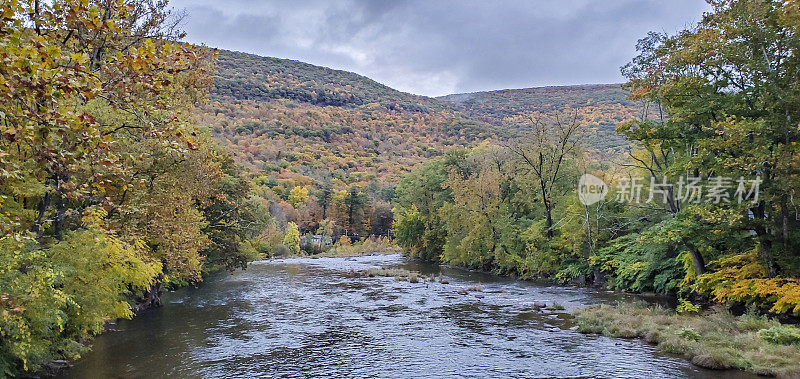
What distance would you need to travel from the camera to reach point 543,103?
538 ft

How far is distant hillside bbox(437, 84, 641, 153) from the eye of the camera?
122 meters

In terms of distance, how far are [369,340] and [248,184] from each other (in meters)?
17.7

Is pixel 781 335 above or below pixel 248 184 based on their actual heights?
below

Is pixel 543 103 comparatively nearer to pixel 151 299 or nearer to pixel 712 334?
pixel 151 299

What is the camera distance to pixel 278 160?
123000mm

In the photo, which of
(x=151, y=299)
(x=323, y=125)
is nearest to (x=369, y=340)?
(x=151, y=299)

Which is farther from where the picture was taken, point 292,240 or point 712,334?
point 292,240

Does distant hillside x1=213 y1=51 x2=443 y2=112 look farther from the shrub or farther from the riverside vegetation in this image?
the shrub

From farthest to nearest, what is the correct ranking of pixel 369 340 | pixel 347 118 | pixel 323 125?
1. pixel 347 118
2. pixel 323 125
3. pixel 369 340

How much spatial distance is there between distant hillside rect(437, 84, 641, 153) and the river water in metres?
90.3

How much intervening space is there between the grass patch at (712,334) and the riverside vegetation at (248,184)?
0.24 meters

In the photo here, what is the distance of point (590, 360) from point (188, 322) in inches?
569

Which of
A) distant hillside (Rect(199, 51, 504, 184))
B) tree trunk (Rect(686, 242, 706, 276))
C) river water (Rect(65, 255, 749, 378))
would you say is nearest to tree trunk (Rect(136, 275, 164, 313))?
river water (Rect(65, 255, 749, 378))

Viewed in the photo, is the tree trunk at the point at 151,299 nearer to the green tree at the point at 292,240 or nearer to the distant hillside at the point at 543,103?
the green tree at the point at 292,240
